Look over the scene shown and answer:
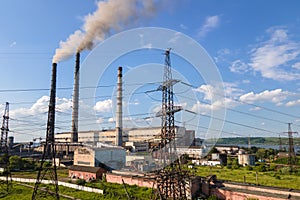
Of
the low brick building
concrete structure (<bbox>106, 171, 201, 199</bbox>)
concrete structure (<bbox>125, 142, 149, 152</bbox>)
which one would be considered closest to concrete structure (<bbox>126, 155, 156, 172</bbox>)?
the low brick building

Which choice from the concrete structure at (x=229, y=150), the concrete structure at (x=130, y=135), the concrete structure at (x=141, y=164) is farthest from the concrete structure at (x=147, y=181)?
the concrete structure at (x=229, y=150)

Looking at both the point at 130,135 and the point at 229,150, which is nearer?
the point at 130,135

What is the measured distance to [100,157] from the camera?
76.6 feet

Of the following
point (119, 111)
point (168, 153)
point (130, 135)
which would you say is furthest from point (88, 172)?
point (130, 135)

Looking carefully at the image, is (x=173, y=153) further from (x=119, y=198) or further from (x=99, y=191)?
(x=99, y=191)

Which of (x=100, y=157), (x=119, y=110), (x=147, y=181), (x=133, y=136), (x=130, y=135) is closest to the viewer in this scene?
(x=147, y=181)

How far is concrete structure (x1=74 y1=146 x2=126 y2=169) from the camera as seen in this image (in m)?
23.2

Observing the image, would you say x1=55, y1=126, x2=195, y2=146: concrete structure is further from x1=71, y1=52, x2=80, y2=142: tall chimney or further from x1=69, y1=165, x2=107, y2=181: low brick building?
x1=69, y1=165, x2=107, y2=181: low brick building

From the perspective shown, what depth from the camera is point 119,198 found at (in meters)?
13.0

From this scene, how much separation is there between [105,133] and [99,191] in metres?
29.9

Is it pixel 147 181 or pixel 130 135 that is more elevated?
pixel 130 135

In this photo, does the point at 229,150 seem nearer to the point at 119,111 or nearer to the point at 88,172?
the point at 119,111

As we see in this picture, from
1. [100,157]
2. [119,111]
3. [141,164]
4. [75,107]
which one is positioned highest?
[75,107]

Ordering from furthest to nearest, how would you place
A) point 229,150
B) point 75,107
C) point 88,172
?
point 229,150 → point 75,107 → point 88,172
